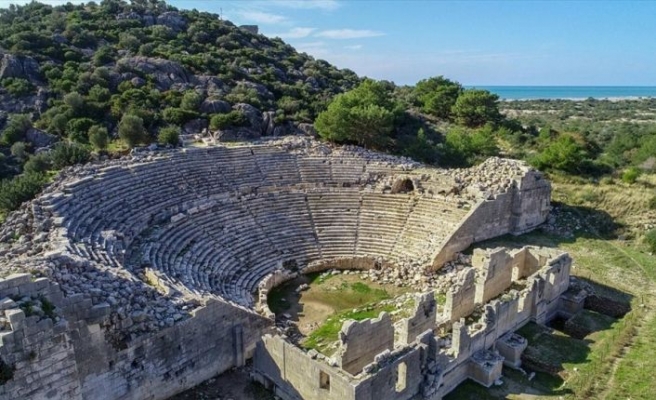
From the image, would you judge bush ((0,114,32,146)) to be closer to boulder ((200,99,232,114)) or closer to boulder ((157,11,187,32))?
boulder ((200,99,232,114))

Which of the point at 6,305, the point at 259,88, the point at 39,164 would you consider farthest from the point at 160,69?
the point at 6,305

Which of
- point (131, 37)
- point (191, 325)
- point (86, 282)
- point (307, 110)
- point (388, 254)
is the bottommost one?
point (388, 254)

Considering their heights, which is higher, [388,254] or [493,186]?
[493,186]

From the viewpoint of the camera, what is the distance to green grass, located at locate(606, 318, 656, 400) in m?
12.0

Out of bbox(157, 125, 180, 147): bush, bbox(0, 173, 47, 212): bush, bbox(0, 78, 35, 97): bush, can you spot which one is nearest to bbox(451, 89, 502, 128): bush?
bbox(157, 125, 180, 147): bush

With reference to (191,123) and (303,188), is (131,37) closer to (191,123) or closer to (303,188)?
(191,123)

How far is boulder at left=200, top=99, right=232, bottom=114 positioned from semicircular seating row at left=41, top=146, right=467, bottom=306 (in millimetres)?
13087

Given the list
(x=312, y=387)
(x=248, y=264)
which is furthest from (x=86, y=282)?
(x=248, y=264)

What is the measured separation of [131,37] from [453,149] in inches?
1385

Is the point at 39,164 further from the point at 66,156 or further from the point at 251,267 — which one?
the point at 251,267

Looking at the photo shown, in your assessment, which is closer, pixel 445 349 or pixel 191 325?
pixel 191 325

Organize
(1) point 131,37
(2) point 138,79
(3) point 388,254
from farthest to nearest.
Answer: (1) point 131,37 < (2) point 138,79 < (3) point 388,254

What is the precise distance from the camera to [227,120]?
34312mm

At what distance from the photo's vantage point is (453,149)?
3156cm
